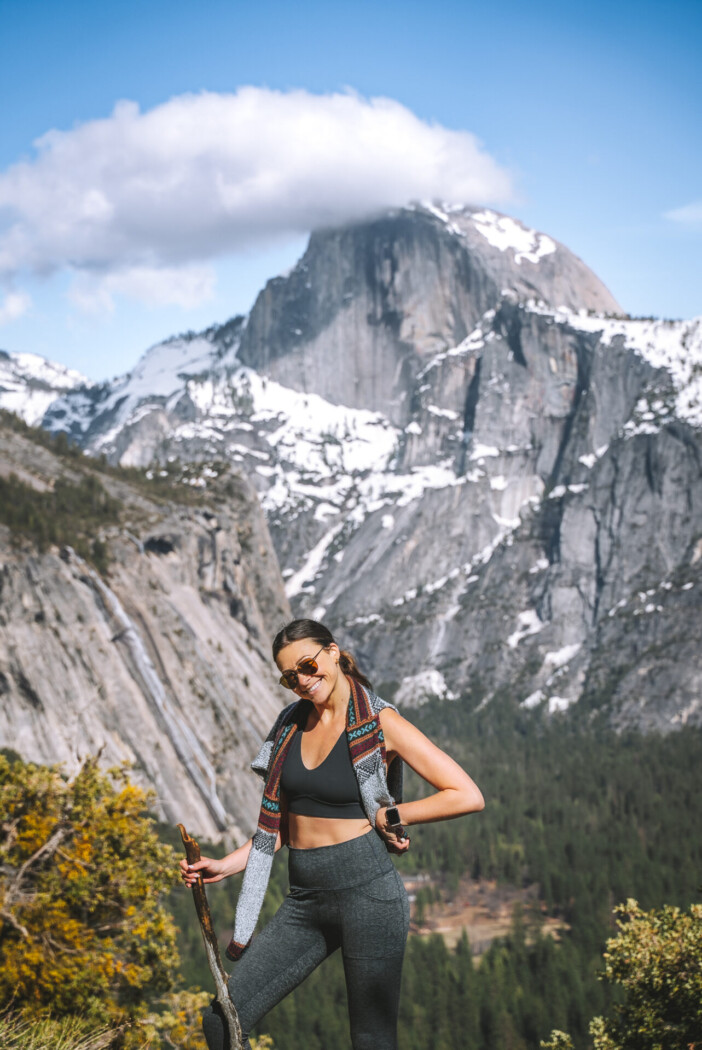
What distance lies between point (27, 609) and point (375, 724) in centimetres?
8729

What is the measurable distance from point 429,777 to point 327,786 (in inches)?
29.3

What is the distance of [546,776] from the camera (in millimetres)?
183125

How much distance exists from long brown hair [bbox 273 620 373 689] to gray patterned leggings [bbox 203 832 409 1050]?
1222mm

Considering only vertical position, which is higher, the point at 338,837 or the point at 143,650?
the point at 338,837

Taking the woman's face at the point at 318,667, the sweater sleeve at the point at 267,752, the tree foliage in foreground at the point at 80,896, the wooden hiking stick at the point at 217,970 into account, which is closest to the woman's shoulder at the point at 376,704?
the woman's face at the point at 318,667

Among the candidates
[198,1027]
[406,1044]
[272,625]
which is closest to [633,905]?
[198,1027]

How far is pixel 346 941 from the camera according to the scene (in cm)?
729

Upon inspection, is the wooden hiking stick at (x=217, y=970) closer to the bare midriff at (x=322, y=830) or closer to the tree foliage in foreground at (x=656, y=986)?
the bare midriff at (x=322, y=830)

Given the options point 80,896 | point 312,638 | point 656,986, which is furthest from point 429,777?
point 80,896

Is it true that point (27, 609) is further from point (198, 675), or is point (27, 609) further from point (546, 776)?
point (546, 776)

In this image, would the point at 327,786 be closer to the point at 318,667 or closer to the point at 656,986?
the point at 318,667

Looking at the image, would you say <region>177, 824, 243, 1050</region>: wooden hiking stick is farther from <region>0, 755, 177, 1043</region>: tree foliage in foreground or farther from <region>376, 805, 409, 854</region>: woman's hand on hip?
<region>0, 755, 177, 1043</region>: tree foliage in foreground

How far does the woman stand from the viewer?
7.20 m

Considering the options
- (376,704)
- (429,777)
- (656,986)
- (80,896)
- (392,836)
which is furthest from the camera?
(80,896)
